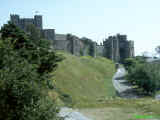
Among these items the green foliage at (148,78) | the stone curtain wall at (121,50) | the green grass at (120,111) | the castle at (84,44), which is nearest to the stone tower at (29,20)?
the castle at (84,44)

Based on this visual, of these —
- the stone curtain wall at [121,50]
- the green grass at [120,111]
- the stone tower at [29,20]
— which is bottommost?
the green grass at [120,111]

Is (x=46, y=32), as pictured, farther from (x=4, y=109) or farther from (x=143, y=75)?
(x=4, y=109)

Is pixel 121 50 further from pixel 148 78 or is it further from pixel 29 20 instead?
pixel 148 78

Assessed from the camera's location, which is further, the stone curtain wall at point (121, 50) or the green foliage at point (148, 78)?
the stone curtain wall at point (121, 50)

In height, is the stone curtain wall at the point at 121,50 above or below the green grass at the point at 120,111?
above

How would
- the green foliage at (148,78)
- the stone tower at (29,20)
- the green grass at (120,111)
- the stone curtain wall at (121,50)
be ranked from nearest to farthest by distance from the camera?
the green grass at (120,111) → the green foliage at (148,78) → the stone tower at (29,20) → the stone curtain wall at (121,50)

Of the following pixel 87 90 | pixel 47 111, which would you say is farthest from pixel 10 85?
pixel 87 90

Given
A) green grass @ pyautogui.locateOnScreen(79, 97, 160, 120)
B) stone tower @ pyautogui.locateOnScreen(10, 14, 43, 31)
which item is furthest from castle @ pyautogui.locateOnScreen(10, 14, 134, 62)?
green grass @ pyautogui.locateOnScreen(79, 97, 160, 120)

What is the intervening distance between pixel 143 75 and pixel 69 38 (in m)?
37.4

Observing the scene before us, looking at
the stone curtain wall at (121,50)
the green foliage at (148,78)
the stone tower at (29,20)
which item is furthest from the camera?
the stone curtain wall at (121,50)

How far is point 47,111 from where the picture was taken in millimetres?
7543

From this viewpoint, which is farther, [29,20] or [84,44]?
[84,44]

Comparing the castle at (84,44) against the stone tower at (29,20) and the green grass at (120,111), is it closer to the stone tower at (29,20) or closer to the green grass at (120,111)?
the stone tower at (29,20)

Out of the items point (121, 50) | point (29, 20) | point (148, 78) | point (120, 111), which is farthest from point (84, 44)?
point (120, 111)
